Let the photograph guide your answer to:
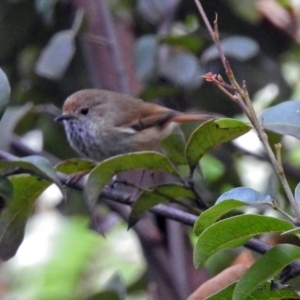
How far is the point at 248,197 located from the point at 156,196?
42 cm

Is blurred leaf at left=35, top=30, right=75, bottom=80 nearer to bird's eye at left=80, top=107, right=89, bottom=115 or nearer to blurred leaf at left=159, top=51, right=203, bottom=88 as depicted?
blurred leaf at left=159, top=51, right=203, bottom=88

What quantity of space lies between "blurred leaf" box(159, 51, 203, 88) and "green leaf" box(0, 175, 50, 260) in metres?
0.96

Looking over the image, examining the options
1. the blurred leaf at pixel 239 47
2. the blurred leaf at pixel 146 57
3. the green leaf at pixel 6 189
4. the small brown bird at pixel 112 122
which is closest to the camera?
the green leaf at pixel 6 189

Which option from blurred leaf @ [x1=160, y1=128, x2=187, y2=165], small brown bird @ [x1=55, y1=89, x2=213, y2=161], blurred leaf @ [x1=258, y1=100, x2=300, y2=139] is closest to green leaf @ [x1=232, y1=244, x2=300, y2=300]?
blurred leaf @ [x1=258, y1=100, x2=300, y2=139]

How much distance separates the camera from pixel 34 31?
2602 millimetres

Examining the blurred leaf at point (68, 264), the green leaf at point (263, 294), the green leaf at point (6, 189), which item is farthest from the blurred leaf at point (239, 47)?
the blurred leaf at point (68, 264)

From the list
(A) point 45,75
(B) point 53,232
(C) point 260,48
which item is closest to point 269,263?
(A) point 45,75

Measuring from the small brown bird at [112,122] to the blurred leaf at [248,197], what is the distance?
5.34ft

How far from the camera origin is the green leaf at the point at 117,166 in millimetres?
1386

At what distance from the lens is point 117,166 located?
1405mm

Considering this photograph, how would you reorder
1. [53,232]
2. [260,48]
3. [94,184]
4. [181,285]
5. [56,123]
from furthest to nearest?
1. [53,232]
2. [56,123]
3. [260,48]
4. [181,285]
5. [94,184]

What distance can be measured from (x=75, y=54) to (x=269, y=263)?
166 cm

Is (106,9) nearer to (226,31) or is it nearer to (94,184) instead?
(226,31)

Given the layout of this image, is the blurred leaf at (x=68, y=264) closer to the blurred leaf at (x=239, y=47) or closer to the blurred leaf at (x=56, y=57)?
the blurred leaf at (x=56, y=57)
